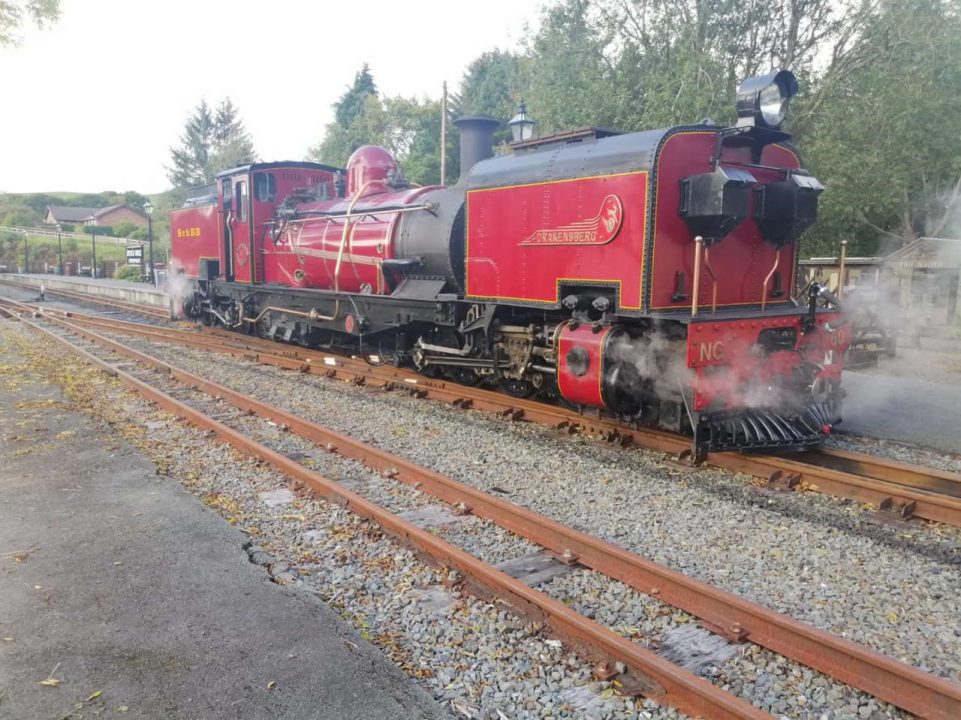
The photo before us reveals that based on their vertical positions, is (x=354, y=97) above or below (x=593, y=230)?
above

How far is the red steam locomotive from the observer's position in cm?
667

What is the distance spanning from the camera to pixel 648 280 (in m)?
6.70

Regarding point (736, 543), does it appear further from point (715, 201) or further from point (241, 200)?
point (241, 200)

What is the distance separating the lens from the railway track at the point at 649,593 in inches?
119

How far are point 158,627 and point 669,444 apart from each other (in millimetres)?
4850

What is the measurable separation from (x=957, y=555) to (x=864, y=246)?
85.6ft

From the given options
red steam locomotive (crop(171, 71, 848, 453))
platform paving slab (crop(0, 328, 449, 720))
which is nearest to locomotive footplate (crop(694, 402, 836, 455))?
red steam locomotive (crop(171, 71, 848, 453))

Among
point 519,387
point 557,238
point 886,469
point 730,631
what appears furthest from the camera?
point 519,387

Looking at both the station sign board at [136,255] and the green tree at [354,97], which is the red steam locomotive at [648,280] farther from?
the green tree at [354,97]

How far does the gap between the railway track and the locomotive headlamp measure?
14.7 ft

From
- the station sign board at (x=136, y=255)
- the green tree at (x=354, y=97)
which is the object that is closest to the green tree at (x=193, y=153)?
the green tree at (x=354, y=97)

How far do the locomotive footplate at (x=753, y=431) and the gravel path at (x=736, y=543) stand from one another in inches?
15.6

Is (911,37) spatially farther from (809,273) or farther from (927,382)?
(927,382)

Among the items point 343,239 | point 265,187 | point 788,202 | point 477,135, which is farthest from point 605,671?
point 265,187
